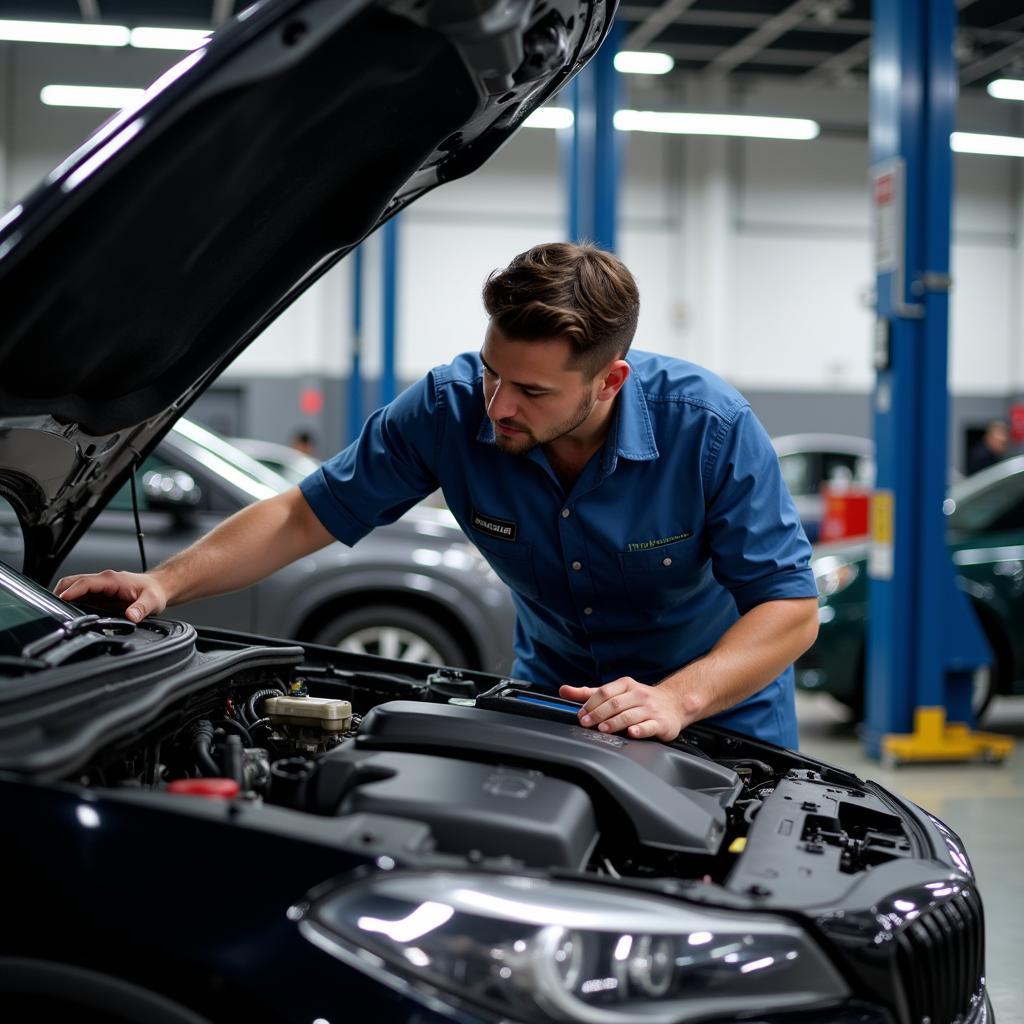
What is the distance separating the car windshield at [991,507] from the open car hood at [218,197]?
4.27m

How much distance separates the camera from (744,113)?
15.6 m

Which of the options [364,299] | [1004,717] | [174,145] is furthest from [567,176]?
[174,145]

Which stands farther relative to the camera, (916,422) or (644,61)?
(644,61)

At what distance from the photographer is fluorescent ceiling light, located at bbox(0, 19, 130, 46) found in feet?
39.0

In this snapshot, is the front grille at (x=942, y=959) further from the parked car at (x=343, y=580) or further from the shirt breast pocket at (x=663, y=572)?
the parked car at (x=343, y=580)

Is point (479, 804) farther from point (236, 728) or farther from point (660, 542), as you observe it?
point (660, 542)

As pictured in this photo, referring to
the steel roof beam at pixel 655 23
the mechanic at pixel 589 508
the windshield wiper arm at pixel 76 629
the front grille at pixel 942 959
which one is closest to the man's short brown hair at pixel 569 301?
the mechanic at pixel 589 508

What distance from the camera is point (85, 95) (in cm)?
1424

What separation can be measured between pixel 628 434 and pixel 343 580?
8.21 feet

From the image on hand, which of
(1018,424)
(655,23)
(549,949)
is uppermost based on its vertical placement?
(655,23)

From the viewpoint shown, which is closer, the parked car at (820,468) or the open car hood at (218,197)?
the open car hood at (218,197)

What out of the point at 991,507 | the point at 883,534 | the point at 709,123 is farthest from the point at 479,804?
the point at 709,123

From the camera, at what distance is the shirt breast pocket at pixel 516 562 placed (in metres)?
2.33

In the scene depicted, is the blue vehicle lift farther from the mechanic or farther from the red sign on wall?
the red sign on wall
